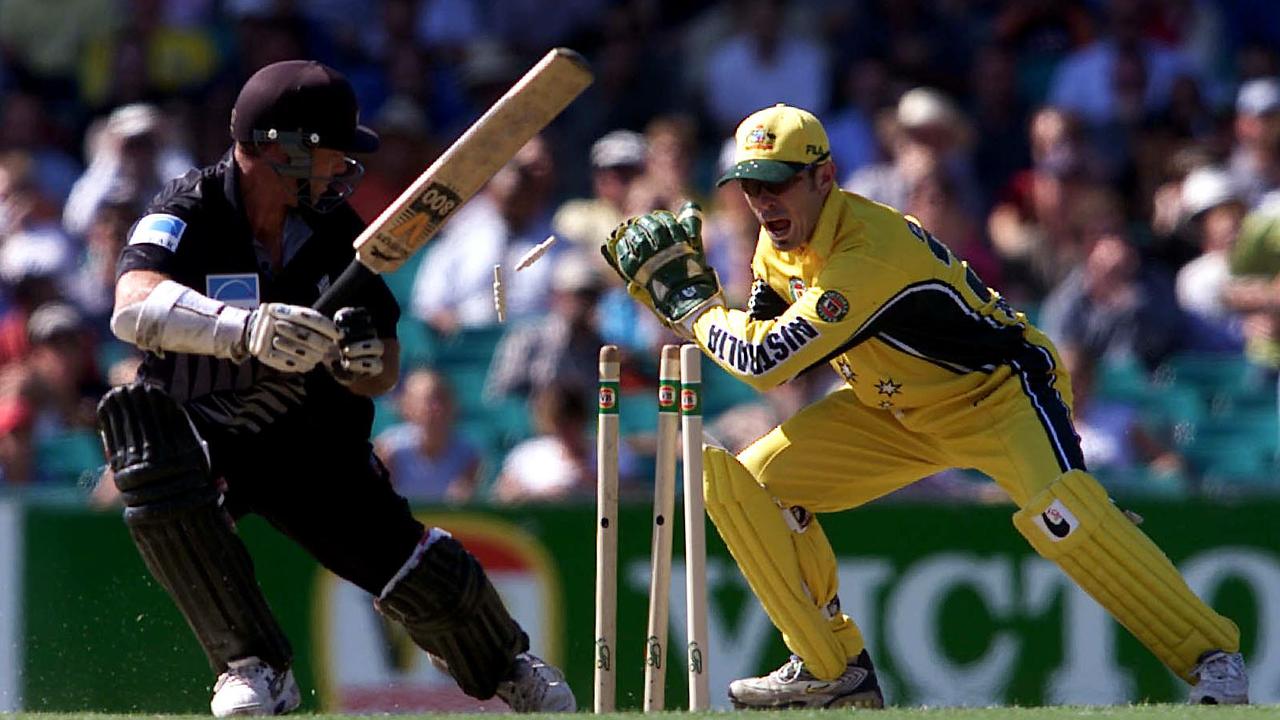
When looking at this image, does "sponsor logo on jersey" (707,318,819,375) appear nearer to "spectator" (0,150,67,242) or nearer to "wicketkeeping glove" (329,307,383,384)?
"wicketkeeping glove" (329,307,383,384)

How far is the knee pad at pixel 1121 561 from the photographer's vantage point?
5.97 meters

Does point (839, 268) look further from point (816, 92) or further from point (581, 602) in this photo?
point (816, 92)

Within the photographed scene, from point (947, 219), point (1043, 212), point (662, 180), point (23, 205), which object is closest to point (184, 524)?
point (662, 180)

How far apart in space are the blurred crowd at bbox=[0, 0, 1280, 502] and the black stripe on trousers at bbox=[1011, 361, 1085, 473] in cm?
246

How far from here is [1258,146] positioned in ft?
33.3

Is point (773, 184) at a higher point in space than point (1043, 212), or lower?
lower

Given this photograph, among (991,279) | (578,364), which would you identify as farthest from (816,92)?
(578,364)

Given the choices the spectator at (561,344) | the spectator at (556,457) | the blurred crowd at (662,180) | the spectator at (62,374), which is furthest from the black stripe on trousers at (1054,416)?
the spectator at (62,374)

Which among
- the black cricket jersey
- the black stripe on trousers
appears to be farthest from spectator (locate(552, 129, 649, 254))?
the black cricket jersey

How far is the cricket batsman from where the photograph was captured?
596cm

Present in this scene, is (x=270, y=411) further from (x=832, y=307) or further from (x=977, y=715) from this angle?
(x=977, y=715)

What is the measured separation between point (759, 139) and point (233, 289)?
4.85ft

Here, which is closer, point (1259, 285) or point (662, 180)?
point (1259, 285)

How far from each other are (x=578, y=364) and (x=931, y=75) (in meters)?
2.89
